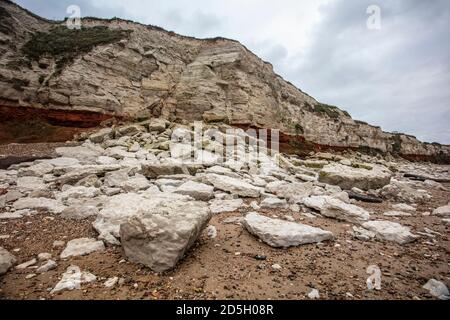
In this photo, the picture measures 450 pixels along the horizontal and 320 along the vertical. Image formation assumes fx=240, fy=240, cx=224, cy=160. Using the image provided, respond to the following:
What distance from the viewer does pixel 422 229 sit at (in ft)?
13.2

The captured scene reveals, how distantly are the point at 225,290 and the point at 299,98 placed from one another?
26.1 m

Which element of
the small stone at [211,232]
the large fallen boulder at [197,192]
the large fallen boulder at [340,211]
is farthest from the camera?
the large fallen boulder at [197,192]

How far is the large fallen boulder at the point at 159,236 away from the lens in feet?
8.21

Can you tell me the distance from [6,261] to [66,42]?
→ 20.6 meters

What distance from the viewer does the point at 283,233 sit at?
317 cm

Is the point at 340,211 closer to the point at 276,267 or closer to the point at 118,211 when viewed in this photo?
the point at 276,267

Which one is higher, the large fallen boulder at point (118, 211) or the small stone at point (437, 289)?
the large fallen boulder at point (118, 211)

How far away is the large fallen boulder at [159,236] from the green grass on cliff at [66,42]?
18016 millimetres

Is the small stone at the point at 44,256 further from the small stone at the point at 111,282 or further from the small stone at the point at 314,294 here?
the small stone at the point at 314,294

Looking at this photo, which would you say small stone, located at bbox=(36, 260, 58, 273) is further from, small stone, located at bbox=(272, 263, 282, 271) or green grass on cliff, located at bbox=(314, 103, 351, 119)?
green grass on cliff, located at bbox=(314, 103, 351, 119)

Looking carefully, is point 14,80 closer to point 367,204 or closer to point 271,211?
point 271,211

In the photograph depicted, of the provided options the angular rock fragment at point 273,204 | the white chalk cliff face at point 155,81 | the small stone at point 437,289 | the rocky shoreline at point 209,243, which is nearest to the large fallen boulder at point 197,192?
the rocky shoreline at point 209,243

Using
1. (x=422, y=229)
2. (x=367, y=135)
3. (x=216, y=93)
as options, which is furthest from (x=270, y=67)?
(x=422, y=229)

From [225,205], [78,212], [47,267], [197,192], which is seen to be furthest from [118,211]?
[225,205]
